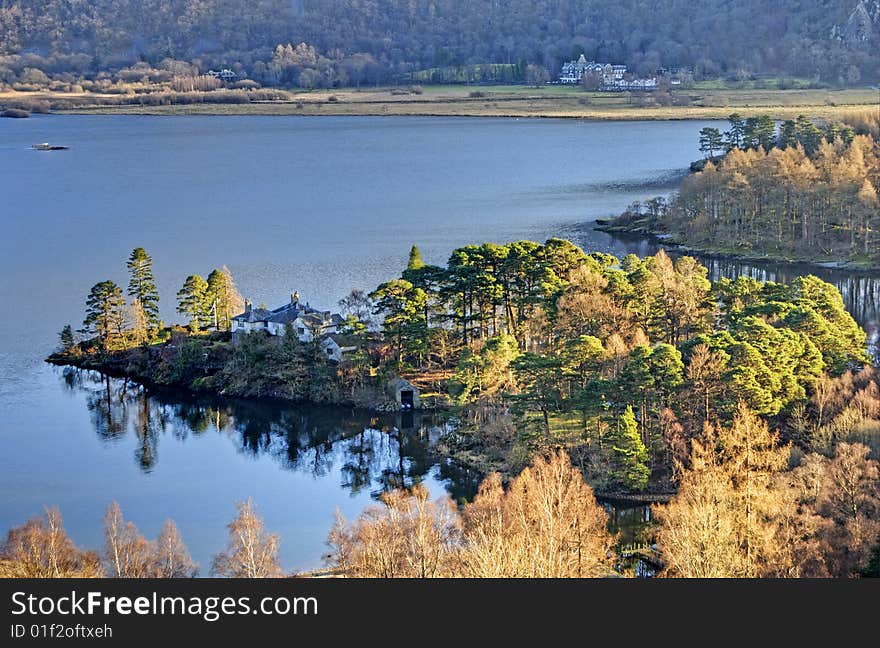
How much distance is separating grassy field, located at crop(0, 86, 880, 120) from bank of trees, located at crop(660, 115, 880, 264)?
31.5 meters

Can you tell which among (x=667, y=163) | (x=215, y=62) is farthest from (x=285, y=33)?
(x=667, y=163)

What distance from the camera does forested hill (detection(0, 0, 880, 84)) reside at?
3622 inches

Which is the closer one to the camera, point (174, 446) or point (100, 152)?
point (174, 446)

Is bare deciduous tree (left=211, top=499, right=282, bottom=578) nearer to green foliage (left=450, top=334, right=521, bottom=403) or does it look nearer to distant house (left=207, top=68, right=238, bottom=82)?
green foliage (left=450, top=334, right=521, bottom=403)

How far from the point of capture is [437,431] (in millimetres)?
21281

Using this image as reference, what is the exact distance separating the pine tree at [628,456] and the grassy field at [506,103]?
53705 millimetres

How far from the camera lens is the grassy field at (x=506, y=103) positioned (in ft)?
247

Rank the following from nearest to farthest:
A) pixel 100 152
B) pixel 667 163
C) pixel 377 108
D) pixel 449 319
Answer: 1. pixel 449 319
2. pixel 667 163
3. pixel 100 152
4. pixel 377 108

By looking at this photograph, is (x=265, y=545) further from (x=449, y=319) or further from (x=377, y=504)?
(x=449, y=319)

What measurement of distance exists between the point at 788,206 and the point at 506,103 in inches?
2251

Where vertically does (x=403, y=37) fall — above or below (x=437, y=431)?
above

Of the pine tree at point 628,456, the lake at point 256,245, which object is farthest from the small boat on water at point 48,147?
the pine tree at point 628,456

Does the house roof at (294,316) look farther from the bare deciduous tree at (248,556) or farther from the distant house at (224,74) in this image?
the distant house at (224,74)

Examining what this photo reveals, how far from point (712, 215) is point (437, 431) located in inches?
765
